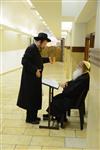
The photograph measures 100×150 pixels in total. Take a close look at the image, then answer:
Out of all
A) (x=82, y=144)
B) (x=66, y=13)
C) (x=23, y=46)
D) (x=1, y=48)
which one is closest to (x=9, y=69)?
(x=1, y=48)

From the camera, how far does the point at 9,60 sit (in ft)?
53.0

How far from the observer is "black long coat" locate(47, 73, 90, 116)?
4.85 m

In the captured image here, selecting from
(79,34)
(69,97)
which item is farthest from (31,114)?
(79,34)

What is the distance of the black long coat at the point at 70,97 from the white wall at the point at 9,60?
9.39 m

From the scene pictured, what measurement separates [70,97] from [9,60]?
1157 cm

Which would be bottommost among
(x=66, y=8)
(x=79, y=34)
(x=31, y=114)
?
(x=31, y=114)

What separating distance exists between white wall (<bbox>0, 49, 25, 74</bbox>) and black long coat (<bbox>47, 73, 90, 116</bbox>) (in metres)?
9.39

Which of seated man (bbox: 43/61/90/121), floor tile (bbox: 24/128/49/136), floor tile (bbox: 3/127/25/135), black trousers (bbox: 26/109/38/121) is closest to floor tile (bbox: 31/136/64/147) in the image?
floor tile (bbox: 24/128/49/136)

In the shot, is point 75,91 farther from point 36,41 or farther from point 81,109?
point 36,41

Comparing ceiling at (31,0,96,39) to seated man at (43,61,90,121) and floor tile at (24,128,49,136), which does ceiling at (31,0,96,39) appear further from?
floor tile at (24,128,49,136)

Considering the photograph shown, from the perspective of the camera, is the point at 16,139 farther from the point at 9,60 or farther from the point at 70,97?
the point at 9,60

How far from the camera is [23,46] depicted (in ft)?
69.4

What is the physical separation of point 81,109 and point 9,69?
11.7 metres

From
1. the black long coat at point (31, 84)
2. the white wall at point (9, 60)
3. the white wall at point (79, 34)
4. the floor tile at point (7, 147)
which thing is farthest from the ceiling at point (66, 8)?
the white wall at point (9, 60)
